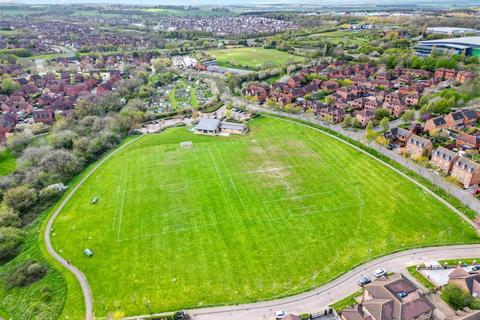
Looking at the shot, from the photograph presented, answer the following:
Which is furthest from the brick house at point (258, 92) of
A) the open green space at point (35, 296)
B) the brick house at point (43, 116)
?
the open green space at point (35, 296)

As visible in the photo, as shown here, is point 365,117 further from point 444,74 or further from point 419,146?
point 444,74

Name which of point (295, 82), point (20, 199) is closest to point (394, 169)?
point (295, 82)

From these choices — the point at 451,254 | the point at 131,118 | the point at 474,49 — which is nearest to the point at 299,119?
the point at 131,118

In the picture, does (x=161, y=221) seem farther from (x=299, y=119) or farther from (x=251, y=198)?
(x=299, y=119)

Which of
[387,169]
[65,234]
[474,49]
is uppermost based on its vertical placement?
[474,49]

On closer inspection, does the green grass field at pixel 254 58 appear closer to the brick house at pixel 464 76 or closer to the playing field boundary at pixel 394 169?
the brick house at pixel 464 76

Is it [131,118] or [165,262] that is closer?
[165,262]
